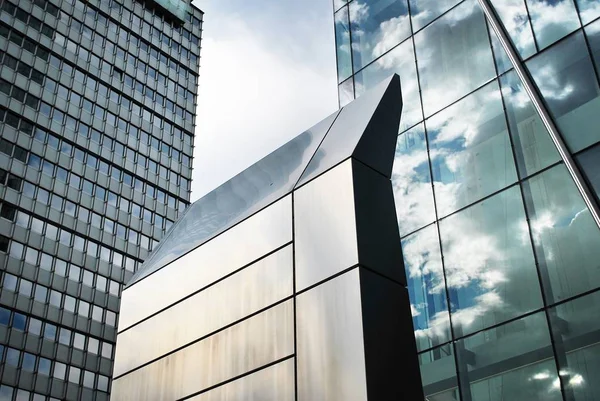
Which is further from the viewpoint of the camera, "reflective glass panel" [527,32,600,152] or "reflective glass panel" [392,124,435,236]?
"reflective glass panel" [392,124,435,236]

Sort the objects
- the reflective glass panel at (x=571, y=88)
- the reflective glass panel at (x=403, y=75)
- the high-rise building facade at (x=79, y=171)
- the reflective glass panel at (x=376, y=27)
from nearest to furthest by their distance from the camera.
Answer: the reflective glass panel at (x=571, y=88), the reflective glass panel at (x=403, y=75), the reflective glass panel at (x=376, y=27), the high-rise building facade at (x=79, y=171)

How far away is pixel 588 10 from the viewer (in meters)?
15.5

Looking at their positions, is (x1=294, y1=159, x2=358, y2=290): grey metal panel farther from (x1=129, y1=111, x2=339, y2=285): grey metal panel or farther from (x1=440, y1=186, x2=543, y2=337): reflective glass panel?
(x1=440, y1=186, x2=543, y2=337): reflective glass panel

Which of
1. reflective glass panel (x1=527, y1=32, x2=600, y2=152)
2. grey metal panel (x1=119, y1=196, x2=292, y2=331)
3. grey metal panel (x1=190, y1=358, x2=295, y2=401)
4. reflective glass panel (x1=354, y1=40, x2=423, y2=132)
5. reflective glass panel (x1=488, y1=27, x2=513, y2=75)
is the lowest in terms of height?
grey metal panel (x1=190, y1=358, x2=295, y2=401)

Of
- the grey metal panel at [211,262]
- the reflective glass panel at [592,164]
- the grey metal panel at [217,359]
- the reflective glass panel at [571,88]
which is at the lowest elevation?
the grey metal panel at [217,359]

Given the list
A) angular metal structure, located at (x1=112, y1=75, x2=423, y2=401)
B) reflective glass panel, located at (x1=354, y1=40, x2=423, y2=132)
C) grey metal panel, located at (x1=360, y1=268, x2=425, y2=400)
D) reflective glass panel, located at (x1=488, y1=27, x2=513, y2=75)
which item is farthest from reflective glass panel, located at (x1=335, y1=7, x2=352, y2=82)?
grey metal panel, located at (x1=360, y1=268, x2=425, y2=400)

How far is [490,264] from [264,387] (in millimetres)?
9146

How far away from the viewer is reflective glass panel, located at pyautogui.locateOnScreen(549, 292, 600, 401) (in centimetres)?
1506

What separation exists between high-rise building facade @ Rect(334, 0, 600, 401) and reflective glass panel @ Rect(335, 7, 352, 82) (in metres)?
2.53

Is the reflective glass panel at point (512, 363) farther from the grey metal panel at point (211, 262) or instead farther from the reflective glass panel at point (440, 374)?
the grey metal panel at point (211, 262)

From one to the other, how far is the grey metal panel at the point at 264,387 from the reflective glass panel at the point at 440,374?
319 inches

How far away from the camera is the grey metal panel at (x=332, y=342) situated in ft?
31.5

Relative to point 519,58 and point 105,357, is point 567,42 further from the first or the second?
point 105,357

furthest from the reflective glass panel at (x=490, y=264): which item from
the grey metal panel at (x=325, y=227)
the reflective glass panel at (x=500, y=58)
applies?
the grey metal panel at (x=325, y=227)
